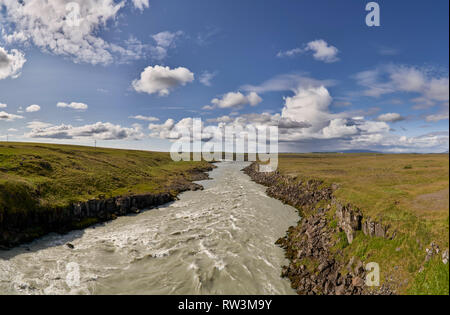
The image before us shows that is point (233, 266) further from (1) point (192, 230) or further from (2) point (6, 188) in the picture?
(2) point (6, 188)

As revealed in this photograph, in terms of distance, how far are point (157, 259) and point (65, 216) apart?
2286cm

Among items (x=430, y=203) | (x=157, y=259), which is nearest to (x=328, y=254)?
(x=430, y=203)

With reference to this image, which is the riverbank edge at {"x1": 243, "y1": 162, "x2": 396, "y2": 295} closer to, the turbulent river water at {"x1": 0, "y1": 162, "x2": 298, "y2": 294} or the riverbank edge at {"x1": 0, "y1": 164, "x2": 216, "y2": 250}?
the turbulent river water at {"x1": 0, "y1": 162, "x2": 298, "y2": 294}

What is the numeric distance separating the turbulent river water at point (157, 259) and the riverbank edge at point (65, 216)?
193 cm

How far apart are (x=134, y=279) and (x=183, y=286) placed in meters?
5.94

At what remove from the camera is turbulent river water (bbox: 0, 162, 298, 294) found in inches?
811

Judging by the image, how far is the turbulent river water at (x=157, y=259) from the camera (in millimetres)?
20609

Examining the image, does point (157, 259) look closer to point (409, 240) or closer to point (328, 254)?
point (328, 254)

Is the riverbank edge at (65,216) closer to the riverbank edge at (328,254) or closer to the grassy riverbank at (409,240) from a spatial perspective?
the riverbank edge at (328,254)

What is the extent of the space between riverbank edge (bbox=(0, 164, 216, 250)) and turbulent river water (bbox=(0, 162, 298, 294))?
1.93 meters

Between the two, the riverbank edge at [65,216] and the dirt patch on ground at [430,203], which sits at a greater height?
the dirt patch on ground at [430,203]

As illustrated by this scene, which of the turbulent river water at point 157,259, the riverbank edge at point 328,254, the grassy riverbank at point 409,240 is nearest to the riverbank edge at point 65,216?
the turbulent river water at point 157,259

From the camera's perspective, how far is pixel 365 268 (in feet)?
59.9

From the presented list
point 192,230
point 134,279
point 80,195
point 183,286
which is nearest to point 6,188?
point 80,195
